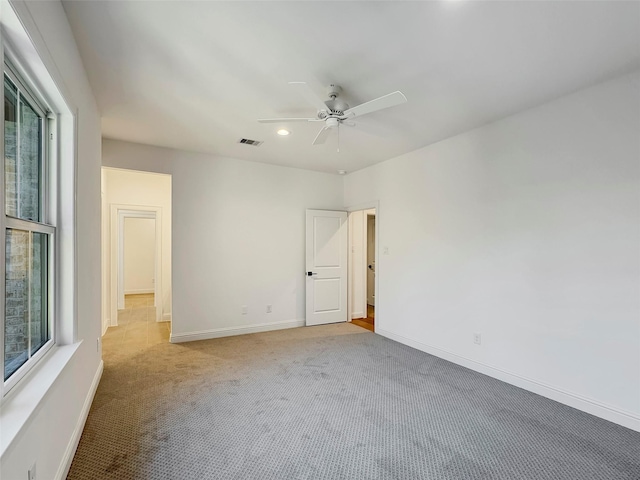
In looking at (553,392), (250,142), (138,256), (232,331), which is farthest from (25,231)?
(138,256)

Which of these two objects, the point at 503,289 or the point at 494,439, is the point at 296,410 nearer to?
the point at 494,439

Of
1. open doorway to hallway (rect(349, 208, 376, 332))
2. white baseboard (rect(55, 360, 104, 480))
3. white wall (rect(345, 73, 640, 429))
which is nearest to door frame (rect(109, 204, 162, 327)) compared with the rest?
white baseboard (rect(55, 360, 104, 480))

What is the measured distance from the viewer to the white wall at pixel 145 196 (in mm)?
5539

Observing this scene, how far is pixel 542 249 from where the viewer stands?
9.95ft

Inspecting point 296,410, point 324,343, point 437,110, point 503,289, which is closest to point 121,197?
point 324,343

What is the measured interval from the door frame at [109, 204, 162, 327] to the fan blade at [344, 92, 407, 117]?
4.69 metres

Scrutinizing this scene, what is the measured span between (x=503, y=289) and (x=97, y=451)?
375cm

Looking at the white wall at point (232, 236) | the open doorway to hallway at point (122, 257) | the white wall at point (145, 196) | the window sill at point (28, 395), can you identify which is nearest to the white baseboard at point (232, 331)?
the white wall at point (232, 236)

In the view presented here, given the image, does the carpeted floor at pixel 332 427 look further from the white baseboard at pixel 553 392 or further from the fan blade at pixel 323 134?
the fan blade at pixel 323 134

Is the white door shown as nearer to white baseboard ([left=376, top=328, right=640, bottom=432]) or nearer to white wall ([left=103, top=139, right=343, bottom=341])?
white wall ([left=103, top=139, right=343, bottom=341])

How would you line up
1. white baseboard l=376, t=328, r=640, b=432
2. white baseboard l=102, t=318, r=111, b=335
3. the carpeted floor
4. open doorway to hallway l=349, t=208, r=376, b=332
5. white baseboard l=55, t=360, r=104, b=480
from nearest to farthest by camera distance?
white baseboard l=55, t=360, r=104, b=480, the carpeted floor, white baseboard l=376, t=328, r=640, b=432, white baseboard l=102, t=318, r=111, b=335, open doorway to hallway l=349, t=208, r=376, b=332

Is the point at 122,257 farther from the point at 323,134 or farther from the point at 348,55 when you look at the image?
the point at 348,55

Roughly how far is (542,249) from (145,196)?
6125 millimetres

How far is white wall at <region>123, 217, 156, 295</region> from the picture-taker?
9352 mm
